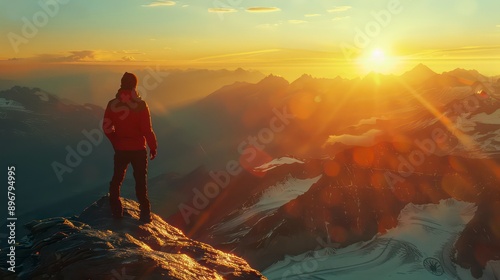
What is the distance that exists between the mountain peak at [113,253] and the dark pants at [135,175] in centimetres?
44

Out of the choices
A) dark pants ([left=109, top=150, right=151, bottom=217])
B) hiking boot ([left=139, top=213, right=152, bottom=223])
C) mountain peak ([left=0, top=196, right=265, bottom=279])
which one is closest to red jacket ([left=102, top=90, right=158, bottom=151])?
dark pants ([left=109, top=150, right=151, bottom=217])

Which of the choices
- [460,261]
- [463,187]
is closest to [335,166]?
[463,187]

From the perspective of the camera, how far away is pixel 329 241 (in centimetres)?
15162

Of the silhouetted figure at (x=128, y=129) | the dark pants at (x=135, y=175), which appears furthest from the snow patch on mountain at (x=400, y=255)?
the silhouetted figure at (x=128, y=129)

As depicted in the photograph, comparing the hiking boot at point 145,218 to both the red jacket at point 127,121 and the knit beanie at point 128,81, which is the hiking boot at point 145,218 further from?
the knit beanie at point 128,81

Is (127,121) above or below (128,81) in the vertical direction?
below

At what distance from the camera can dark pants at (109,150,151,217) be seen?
43.7 ft

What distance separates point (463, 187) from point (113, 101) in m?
166

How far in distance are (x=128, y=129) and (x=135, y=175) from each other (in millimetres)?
1554

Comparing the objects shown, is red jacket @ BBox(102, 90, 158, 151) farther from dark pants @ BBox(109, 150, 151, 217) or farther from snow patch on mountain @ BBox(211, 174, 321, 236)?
snow patch on mountain @ BBox(211, 174, 321, 236)

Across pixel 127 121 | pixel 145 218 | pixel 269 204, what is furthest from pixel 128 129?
pixel 269 204

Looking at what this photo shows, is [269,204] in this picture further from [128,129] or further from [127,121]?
[127,121]

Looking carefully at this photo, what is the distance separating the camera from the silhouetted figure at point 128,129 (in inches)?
500

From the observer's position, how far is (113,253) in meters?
10.4
